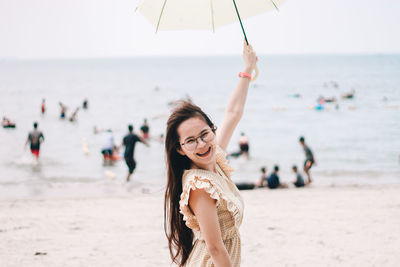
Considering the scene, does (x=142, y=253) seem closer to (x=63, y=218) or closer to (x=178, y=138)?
(x=63, y=218)

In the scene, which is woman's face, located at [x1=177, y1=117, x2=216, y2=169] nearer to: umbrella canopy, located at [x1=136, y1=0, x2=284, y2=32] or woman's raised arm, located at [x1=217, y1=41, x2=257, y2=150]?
Answer: woman's raised arm, located at [x1=217, y1=41, x2=257, y2=150]

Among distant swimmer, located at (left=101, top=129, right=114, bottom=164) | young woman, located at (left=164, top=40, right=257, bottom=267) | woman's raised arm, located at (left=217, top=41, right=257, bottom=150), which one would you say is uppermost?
woman's raised arm, located at (left=217, top=41, right=257, bottom=150)

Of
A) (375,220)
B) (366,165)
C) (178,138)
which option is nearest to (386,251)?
(375,220)

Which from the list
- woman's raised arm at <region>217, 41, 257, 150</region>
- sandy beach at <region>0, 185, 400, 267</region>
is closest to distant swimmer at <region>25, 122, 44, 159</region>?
sandy beach at <region>0, 185, 400, 267</region>

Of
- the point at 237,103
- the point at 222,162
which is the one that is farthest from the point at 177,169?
the point at 237,103

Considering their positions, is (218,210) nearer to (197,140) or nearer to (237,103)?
(197,140)

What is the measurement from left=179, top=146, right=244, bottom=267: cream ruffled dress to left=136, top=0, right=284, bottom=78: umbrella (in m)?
0.99

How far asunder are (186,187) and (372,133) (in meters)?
24.2

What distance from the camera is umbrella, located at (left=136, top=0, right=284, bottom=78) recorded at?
94.0 inches

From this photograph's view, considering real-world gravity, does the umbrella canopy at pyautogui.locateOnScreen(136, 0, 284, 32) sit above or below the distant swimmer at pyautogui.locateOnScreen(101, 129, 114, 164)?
above

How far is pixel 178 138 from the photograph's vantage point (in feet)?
6.23

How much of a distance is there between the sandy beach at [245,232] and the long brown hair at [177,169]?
3556 mm

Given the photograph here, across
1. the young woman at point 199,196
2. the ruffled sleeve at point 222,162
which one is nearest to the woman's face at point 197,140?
the young woman at point 199,196

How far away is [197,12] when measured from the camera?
2.43 meters
